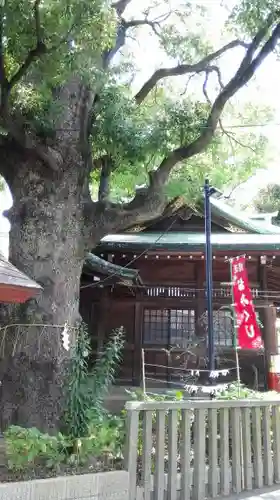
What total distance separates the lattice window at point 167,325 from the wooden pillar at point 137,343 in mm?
304

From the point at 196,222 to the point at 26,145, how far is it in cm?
721

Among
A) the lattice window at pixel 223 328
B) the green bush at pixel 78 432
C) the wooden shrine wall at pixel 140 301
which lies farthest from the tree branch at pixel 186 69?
the lattice window at pixel 223 328

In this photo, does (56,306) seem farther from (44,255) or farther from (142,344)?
(142,344)

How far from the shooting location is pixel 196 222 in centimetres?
1287

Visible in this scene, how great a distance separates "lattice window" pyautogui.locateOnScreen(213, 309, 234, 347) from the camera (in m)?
11.7

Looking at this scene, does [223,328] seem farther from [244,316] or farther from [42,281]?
[42,281]

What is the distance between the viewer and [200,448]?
518 cm

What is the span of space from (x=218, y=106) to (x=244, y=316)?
3.41 metres

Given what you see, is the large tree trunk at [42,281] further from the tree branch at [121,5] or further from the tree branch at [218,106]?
the tree branch at [121,5]

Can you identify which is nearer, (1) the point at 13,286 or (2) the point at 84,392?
(1) the point at 13,286

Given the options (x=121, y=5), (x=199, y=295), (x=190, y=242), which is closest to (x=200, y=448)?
(x=190, y=242)

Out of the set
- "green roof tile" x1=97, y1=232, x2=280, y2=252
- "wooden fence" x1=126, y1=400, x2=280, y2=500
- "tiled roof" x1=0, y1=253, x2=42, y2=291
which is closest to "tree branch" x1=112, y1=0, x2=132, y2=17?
"green roof tile" x1=97, y1=232, x2=280, y2=252

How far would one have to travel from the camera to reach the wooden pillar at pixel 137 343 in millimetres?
11398

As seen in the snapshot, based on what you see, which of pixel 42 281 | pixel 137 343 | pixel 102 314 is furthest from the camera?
pixel 102 314
